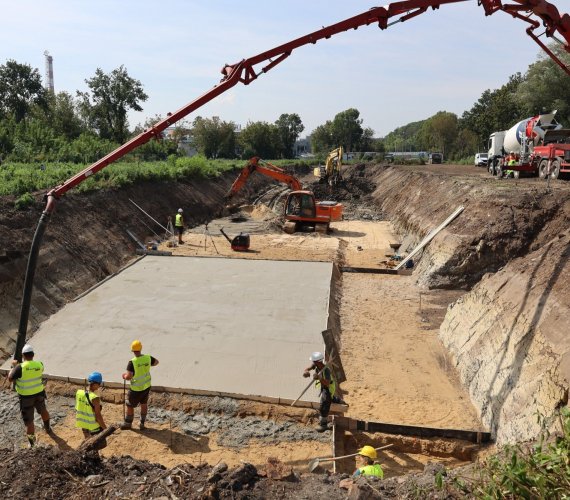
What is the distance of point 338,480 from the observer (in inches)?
196

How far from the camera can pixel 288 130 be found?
8631 cm

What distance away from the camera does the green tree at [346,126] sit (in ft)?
306

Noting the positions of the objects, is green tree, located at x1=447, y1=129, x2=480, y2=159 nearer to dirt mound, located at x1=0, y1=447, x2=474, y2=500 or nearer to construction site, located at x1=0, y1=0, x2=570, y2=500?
construction site, located at x1=0, y1=0, x2=570, y2=500

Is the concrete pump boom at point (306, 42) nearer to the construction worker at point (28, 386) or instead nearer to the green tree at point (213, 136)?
the construction worker at point (28, 386)

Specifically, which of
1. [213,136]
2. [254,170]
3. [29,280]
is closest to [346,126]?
[213,136]

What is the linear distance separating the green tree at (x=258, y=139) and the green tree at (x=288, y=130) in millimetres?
6221

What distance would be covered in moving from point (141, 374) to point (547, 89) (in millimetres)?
45933

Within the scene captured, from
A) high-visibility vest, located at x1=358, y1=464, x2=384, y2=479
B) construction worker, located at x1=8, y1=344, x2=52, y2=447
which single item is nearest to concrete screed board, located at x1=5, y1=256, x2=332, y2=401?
construction worker, located at x1=8, y1=344, x2=52, y2=447

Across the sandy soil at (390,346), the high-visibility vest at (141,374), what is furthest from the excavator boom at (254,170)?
the high-visibility vest at (141,374)

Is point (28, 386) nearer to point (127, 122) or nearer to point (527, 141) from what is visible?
point (527, 141)

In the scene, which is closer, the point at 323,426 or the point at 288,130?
the point at 323,426

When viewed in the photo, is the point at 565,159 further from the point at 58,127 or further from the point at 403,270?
the point at 58,127

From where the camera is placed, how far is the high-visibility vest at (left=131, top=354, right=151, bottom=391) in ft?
24.2

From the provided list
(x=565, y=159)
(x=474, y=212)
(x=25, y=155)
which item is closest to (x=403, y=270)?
(x=474, y=212)
